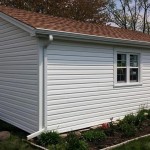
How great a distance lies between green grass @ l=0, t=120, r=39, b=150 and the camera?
24.7 ft

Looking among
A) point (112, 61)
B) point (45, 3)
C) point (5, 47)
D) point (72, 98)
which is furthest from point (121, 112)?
point (45, 3)

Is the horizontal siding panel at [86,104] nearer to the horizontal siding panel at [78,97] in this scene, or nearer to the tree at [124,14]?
the horizontal siding panel at [78,97]

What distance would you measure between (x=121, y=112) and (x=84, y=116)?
2.07 metres

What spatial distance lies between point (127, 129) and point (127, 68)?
9.90ft

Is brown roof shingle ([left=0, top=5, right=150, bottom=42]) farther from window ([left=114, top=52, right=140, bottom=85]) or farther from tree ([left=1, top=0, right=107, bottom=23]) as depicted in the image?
tree ([left=1, top=0, right=107, bottom=23])

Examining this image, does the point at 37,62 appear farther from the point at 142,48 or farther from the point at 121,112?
the point at 142,48

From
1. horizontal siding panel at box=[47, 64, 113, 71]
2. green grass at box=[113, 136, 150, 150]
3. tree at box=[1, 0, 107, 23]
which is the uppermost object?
tree at box=[1, 0, 107, 23]

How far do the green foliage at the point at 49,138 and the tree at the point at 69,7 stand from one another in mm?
21588

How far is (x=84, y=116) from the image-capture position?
31.1 ft

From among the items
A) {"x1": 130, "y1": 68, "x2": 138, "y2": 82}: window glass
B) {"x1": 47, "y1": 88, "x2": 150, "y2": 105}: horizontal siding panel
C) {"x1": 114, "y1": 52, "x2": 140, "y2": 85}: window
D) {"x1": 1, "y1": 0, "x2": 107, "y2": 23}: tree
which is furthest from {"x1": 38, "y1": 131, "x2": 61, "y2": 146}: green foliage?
{"x1": 1, "y1": 0, "x2": 107, "y2": 23}: tree

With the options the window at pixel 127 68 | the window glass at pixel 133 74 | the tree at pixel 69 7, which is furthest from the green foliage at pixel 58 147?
the tree at pixel 69 7

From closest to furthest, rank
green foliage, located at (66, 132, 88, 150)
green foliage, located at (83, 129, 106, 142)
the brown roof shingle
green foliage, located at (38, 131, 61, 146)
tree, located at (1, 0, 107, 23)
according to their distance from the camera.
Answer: green foliage, located at (66, 132, 88, 150) → green foliage, located at (38, 131, 61, 146) → green foliage, located at (83, 129, 106, 142) → the brown roof shingle → tree, located at (1, 0, 107, 23)

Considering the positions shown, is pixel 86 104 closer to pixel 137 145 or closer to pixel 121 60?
pixel 137 145

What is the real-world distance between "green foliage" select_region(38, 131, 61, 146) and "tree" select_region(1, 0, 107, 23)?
2159 cm
